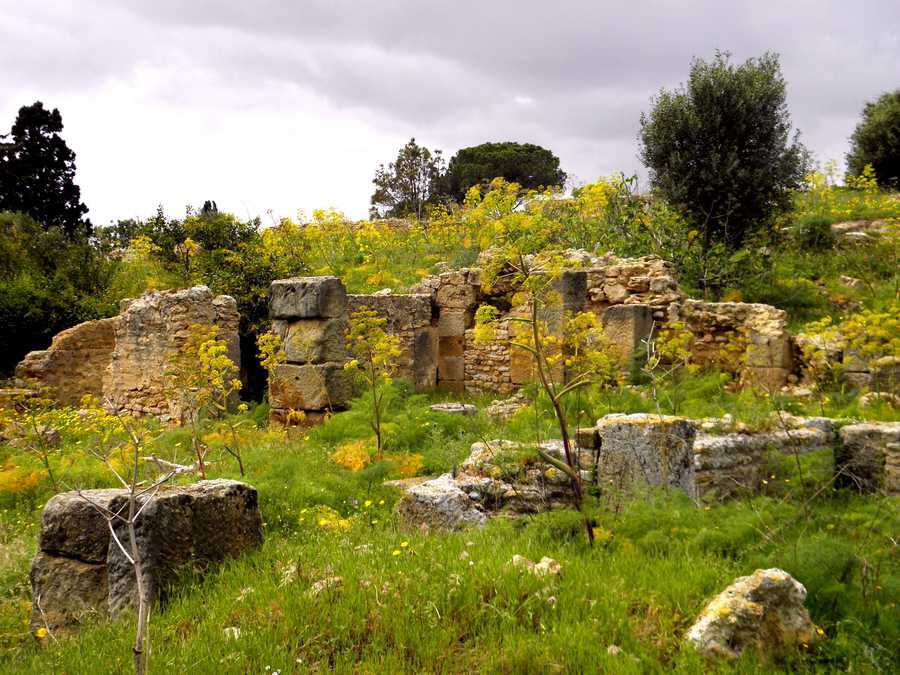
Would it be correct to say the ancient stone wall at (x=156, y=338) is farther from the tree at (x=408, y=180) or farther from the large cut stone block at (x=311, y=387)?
the tree at (x=408, y=180)

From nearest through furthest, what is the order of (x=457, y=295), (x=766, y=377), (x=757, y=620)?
(x=757, y=620), (x=766, y=377), (x=457, y=295)

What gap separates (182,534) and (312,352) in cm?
664

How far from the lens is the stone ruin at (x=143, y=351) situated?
41.3 ft

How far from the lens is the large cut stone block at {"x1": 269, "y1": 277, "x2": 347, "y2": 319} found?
1092cm

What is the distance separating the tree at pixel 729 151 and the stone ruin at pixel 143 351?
35.7ft

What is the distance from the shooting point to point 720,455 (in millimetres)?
5715

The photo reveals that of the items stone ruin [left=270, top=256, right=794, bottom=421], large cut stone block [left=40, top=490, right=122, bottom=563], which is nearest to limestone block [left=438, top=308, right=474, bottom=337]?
stone ruin [left=270, top=256, right=794, bottom=421]

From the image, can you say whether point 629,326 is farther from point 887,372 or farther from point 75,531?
point 75,531

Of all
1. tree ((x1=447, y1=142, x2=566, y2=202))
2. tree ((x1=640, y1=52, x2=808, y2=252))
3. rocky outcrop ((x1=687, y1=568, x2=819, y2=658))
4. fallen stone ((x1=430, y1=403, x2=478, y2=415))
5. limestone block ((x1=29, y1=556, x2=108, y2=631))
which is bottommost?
fallen stone ((x1=430, y1=403, x2=478, y2=415))

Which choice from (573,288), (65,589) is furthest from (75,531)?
(573,288)

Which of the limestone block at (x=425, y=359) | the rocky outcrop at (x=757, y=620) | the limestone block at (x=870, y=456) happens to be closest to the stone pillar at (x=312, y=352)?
the limestone block at (x=425, y=359)

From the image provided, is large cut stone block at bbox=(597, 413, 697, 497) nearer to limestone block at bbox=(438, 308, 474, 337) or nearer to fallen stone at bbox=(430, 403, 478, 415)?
fallen stone at bbox=(430, 403, 478, 415)

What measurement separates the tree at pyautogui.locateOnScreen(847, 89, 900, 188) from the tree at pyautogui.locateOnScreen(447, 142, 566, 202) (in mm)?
16589

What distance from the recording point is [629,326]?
11398 mm
